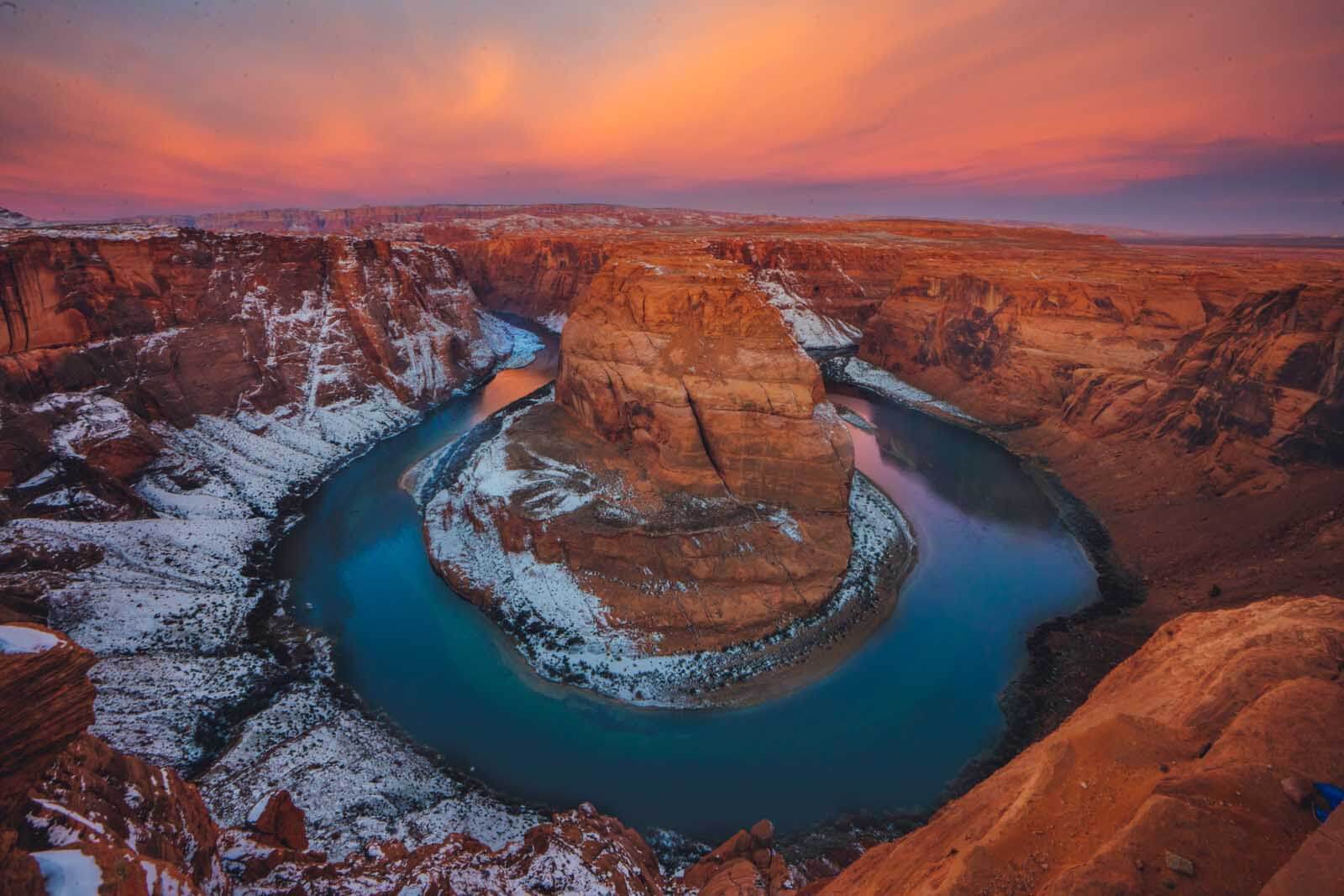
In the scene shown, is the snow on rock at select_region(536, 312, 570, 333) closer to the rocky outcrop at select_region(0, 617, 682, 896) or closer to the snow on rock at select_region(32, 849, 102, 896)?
the rocky outcrop at select_region(0, 617, 682, 896)

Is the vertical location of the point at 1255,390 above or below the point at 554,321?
below

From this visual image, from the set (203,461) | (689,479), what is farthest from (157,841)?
(203,461)

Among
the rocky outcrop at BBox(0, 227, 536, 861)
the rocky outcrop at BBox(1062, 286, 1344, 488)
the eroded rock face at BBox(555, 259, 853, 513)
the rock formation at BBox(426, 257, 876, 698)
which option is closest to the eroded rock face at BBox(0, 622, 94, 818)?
the rocky outcrop at BBox(0, 227, 536, 861)

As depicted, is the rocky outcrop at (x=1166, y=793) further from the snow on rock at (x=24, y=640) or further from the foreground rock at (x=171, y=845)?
the snow on rock at (x=24, y=640)

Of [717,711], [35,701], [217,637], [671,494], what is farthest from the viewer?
[671,494]

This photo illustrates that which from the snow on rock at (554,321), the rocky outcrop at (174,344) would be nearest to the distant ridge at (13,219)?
the rocky outcrop at (174,344)

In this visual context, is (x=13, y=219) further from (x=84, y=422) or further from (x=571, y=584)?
(x=571, y=584)
